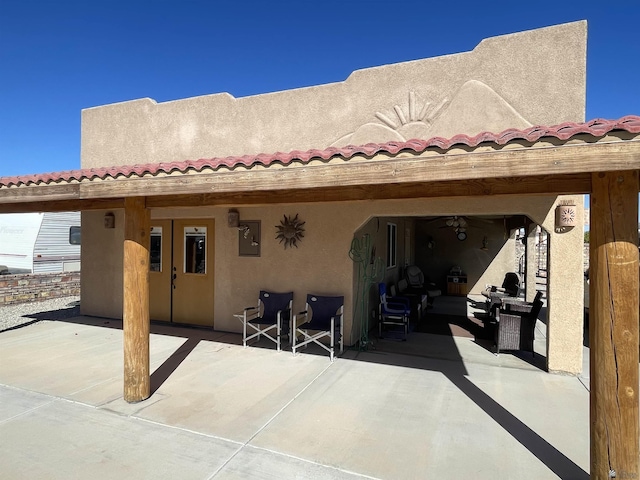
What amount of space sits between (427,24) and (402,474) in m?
10.0

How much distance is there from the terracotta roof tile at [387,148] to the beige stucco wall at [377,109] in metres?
3.30

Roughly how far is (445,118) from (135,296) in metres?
5.73

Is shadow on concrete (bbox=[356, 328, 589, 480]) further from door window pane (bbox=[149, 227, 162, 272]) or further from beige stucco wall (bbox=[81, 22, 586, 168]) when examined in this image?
door window pane (bbox=[149, 227, 162, 272])

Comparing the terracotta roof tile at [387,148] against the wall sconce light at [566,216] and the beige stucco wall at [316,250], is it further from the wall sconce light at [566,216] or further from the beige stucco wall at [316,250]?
the beige stucco wall at [316,250]

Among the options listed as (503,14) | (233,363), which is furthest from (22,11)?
(503,14)

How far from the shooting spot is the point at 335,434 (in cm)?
371

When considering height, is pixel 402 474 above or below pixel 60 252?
below

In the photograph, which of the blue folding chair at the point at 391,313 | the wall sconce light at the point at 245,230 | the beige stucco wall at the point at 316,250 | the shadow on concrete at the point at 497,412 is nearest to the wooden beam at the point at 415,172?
the shadow on concrete at the point at 497,412

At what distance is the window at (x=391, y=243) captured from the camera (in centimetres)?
1007

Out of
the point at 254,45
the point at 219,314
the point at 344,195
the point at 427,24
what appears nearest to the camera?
the point at 344,195

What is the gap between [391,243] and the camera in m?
10.5

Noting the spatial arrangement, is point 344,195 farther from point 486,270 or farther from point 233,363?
point 486,270

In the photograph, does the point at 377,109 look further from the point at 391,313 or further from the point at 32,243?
the point at 32,243

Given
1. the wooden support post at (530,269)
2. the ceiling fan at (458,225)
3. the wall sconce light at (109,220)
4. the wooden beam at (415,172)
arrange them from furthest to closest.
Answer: the ceiling fan at (458,225), the wooden support post at (530,269), the wall sconce light at (109,220), the wooden beam at (415,172)
